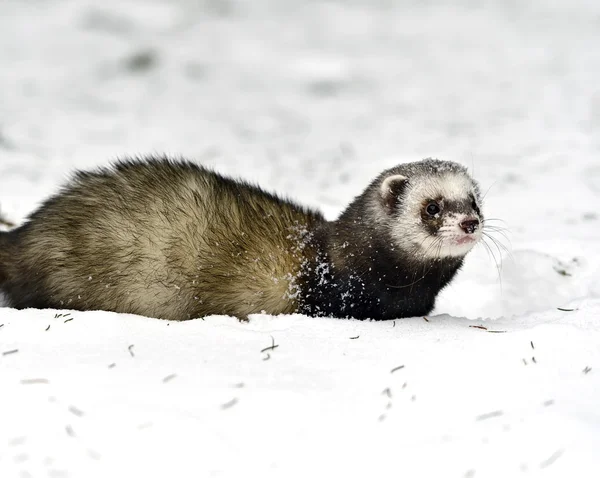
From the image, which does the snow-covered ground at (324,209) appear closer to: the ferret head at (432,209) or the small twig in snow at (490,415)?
the small twig in snow at (490,415)

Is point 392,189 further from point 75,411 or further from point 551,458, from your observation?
point 75,411

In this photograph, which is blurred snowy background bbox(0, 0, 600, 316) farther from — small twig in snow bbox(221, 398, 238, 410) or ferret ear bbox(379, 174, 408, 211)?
small twig in snow bbox(221, 398, 238, 410)

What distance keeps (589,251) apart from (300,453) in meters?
3.39

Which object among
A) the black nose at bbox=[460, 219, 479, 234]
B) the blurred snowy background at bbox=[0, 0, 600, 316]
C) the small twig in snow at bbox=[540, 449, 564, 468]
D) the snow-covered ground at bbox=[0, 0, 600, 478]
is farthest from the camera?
the blurred snowy background at bbox=[0, 0, 600, 316]

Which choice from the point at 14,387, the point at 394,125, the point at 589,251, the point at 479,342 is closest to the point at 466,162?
the point at 394,125

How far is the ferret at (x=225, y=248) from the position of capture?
374 centimetres

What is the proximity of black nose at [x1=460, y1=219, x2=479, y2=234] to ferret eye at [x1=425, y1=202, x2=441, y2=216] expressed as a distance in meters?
0.21

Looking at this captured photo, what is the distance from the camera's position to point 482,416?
2.50m

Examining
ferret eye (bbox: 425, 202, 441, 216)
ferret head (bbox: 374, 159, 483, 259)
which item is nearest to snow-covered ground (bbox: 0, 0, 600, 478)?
ferret head (bbox: 374, 159, 483, 259)

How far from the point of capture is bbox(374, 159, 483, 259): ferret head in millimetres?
3770

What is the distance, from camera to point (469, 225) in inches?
146

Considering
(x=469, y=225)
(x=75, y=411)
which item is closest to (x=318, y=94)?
(x=469, y=225)

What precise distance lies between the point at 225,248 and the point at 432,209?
1.14 metres

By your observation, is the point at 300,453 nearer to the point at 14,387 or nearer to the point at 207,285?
the point at 14,387
